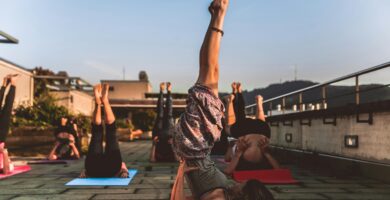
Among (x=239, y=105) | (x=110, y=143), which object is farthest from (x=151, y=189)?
(x=239, y=105)

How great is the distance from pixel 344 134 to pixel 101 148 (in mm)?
4536

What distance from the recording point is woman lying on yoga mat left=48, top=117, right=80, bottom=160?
9.71m

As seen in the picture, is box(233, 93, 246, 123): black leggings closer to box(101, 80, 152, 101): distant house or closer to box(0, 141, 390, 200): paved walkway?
box(0, 141, 390, 200): paved walkway

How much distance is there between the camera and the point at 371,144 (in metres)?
5.92

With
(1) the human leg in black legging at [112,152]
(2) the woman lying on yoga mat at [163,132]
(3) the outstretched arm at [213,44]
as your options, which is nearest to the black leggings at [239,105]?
(2) the woman lying on yoga mat at [163,132]

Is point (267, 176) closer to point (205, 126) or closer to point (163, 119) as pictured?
point (205, 126)

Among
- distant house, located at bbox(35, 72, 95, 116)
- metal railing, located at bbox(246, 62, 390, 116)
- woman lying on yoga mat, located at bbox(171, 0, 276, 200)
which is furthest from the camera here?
distant house, located at bbox(35, 72, 95, 116)

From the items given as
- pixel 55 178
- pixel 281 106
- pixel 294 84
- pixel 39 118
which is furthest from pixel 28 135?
pixel 294 84

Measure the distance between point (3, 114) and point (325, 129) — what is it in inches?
258

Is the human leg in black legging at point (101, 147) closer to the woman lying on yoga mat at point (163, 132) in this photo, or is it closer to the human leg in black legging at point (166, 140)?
the woman lying on yoga mat at point (163, 132)

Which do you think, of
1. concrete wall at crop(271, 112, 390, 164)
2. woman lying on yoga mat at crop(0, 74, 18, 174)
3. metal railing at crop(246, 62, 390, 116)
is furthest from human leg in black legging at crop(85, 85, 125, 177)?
metal railing at crop(246, 62, 390, 116)

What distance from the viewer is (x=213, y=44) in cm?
259

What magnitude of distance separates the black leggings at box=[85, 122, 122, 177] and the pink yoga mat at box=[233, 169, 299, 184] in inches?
80.4

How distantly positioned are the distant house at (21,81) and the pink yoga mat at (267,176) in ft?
34.3
